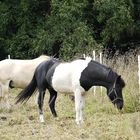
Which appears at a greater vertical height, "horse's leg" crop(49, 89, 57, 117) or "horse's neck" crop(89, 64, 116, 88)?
"horse's neck" crop(89, 64, 116, 88)

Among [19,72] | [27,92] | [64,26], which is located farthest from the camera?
[64,26]

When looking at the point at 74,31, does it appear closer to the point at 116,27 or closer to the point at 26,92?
the point at 116,27

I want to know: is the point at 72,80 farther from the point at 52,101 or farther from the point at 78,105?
the point at 52,101

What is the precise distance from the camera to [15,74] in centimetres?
1343

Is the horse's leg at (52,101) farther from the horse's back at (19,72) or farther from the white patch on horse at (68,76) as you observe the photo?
the horse's back at (19,72)

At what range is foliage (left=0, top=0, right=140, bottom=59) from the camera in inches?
1031

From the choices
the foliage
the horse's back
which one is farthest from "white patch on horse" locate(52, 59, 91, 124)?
the foliage

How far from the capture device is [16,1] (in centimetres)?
2967

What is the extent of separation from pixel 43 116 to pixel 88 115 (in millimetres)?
1093

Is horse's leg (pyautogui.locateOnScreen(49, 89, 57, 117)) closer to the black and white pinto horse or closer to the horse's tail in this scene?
the horse's tail

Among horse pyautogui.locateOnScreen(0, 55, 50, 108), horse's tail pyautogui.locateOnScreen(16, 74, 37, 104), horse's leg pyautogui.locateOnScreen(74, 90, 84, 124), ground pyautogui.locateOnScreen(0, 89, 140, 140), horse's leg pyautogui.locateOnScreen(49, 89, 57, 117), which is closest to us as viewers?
ground pyautogui.locateOnScreen(0, 89, 140, 140)

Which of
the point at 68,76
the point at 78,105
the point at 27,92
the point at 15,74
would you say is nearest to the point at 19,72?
the point at 15,74

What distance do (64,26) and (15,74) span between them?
1357 centimetres

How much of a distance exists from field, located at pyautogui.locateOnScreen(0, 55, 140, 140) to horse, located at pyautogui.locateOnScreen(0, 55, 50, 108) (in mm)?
679
